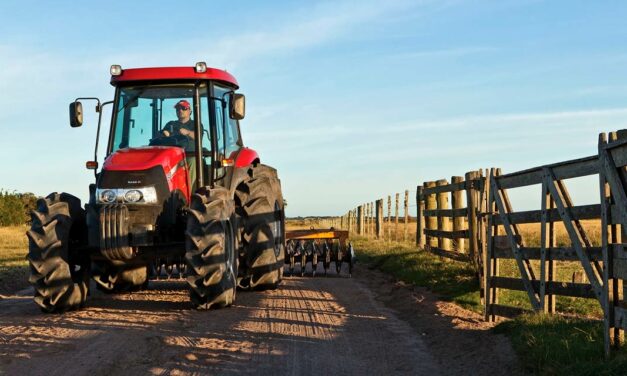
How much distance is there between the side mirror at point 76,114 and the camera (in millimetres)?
10266

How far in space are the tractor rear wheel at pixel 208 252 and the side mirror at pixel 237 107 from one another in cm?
121

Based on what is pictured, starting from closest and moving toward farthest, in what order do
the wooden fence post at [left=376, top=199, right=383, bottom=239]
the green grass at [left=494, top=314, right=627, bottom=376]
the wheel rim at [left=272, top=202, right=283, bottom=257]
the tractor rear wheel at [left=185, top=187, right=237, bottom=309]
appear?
the green grass at [left=494, top=314, right=627, bottom=376]
the tractor rear wheel at [left=185, top=187, right=237, bottom=309]
the wheel rim at [left=272, top=202, right=283, bottom=257]
the wooden fence post at [left=376, top=199, right=383, bottom=239]

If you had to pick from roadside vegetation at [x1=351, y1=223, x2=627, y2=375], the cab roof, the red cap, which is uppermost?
the cab roof

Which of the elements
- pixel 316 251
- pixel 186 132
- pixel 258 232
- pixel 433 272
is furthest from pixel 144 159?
pixel 316 251

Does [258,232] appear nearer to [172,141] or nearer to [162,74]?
[172,141]

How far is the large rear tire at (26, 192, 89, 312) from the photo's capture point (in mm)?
9375

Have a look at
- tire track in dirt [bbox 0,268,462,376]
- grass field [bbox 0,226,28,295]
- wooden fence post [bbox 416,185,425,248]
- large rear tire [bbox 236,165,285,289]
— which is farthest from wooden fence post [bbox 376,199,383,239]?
tire track in dirt [bbox 0,268,462,376]

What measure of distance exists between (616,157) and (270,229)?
21.3ft

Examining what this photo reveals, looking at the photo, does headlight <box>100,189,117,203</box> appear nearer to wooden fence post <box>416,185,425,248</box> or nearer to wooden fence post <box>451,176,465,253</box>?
wooden fence post <box>451,176,465,253</box>

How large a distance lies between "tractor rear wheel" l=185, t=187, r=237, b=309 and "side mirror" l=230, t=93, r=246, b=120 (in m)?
1.21

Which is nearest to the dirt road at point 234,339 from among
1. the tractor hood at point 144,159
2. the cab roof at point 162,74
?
the tractor hood at point 144,159

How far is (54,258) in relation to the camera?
30.9 ft

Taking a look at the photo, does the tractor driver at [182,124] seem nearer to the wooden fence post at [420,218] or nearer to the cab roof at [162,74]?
the cab roof at [162,74]

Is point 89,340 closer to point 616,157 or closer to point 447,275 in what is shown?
point 616,157
